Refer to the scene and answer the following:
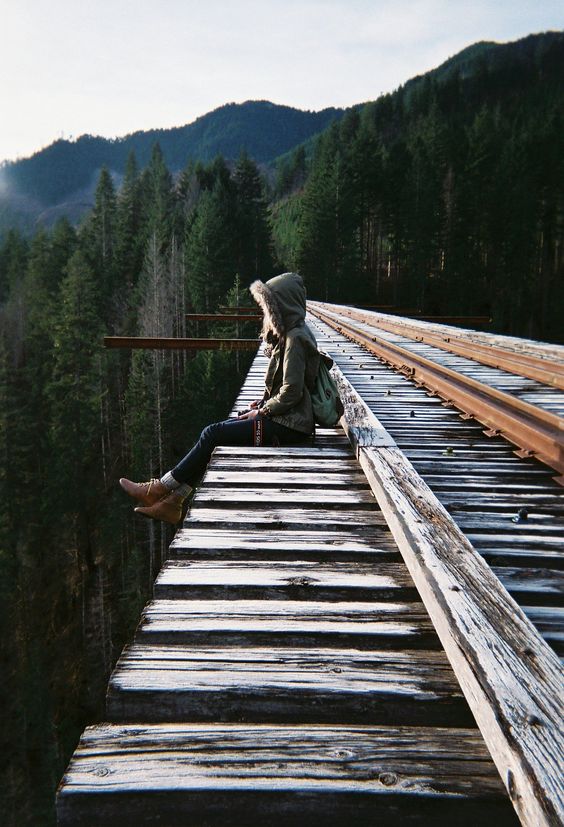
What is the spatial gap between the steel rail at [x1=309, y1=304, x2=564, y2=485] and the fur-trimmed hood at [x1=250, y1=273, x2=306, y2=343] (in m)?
1.91

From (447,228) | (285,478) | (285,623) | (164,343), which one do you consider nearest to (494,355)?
(285,478)

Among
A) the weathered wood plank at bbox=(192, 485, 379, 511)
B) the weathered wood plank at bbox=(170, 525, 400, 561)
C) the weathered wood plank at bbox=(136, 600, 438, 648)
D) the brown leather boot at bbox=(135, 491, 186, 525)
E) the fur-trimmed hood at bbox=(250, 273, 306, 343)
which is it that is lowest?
the brown leather boot at bbox=(135, 491, 186, 525)

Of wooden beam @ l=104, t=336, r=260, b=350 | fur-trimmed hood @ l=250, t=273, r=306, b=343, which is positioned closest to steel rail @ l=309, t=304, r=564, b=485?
fur-trimmed hood @ l=250, t=273, r=306, b=343

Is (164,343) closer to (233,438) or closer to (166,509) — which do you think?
(233,438)

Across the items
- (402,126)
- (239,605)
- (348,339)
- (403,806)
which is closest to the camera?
(403,806)

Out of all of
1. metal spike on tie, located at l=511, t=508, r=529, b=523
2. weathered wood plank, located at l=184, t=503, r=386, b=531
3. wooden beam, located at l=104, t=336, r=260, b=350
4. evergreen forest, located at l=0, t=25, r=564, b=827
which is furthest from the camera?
evergreen forest, located at l=0, t=25, r=564, b=827

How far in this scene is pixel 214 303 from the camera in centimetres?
4619

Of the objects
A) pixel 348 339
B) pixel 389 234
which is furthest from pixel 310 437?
pixel 389 234

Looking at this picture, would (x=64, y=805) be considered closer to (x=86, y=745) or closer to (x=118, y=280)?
(x=86, y=745)

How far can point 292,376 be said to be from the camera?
4.08 metres

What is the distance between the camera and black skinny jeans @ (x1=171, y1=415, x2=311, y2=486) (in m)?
4.38

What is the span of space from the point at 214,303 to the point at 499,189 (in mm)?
27659

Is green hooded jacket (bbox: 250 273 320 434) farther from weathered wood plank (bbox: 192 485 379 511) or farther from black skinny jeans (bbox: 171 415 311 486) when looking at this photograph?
weathered wood plank (bbox: 192 485 379 511)

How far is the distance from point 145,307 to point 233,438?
40622mm
